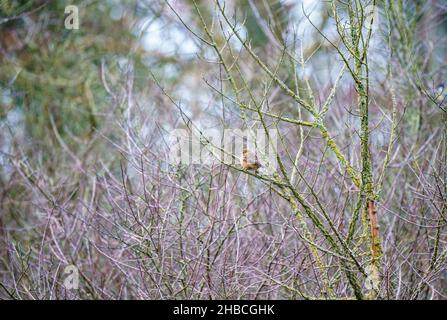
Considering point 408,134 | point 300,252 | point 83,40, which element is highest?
point 83,40

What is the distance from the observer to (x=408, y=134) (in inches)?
274

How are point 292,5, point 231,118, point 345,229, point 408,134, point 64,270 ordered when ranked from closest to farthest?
point 345,229 → point 64,270 → point 231,118 → point 408,134 → point 292,5

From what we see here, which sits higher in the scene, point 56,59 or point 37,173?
point 56,59

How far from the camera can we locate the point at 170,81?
452 inches

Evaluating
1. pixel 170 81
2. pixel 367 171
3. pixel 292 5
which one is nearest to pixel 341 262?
pixel 367 171

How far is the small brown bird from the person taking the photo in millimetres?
4215

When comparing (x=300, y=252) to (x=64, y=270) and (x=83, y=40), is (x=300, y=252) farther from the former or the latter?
(x=83, y=40)

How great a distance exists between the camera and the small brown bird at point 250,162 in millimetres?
4215

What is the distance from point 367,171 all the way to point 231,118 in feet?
7.84

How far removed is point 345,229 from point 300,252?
65 centimetres

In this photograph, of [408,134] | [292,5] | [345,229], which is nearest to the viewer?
[345,229]

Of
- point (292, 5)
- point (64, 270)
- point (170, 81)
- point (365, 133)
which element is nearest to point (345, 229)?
point (365, 133)

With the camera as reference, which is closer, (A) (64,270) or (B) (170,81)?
(A) (64,270)

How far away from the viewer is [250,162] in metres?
4.22
